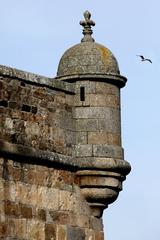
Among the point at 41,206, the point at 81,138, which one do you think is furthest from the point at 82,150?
the point at 41,206

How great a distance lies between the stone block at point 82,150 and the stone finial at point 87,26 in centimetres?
167

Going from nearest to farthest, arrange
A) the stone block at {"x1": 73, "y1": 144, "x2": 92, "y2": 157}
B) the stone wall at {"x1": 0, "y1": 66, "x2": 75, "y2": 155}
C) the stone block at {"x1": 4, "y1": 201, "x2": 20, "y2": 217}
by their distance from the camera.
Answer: the stone block at {"x1": 4, "y1": 201, "x2": 20, "y2": 217} < the stone wall at {"x1": 0, "y1": 66, "x2": 75, "y2": 155} < the stone block at {"x1": 73, "y1": 144, "x2": 92, "y2": 157}

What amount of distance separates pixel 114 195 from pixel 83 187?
46 centimetres

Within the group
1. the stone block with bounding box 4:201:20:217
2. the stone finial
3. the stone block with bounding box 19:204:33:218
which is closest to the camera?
the stone block with bounding box 4:201:20:217

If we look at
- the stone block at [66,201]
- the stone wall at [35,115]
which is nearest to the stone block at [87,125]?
the stone wall at [35,115]

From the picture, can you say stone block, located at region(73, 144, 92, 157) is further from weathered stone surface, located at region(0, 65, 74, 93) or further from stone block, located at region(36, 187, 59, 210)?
weathered stone surface, located at region(0, 65, 74, 93)

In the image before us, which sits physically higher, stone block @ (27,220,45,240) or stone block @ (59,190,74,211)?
stone block @ (59,190,74,211)

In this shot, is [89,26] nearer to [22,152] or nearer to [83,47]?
[83,47]

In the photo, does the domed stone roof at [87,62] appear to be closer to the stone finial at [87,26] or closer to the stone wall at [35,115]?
the stone finial at [87,26]

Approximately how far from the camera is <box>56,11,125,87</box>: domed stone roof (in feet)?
54.8

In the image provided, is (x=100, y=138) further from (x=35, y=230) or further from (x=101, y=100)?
(x=35, y=230)

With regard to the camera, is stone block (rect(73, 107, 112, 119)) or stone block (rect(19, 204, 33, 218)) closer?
stone block (rect(19, 204, 33, 218))

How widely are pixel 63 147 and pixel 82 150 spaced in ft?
0.90

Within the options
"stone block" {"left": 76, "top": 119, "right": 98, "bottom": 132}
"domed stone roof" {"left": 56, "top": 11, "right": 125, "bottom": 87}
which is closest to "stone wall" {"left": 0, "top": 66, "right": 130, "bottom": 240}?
"stone block" {"left": 76, "top": 119, "right": 98, "bottom": 132}
